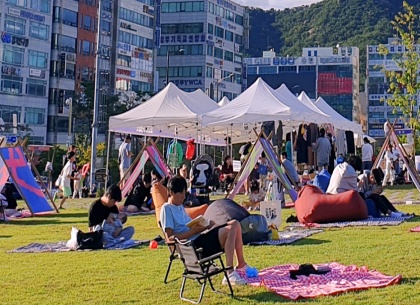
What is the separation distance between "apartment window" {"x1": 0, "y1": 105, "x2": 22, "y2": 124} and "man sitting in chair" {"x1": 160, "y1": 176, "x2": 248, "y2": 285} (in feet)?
172

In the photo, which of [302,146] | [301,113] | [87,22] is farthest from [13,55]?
[301,113]

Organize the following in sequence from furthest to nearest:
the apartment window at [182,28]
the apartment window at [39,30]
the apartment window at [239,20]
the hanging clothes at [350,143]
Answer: the apartment window at [239,20] → the apartment window at [182,28] → the apartment window at [39,30] → the hanging clothes at [350,143]

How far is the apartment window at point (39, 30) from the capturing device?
60.9m

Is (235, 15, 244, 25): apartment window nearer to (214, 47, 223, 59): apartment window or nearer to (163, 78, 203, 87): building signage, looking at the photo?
(214, 47, 223, 59): apartment window

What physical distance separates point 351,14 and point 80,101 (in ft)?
362

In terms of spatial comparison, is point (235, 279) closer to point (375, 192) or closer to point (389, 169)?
point (375, 192)

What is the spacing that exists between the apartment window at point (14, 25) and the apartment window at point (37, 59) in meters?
1.98

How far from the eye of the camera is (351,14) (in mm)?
160750

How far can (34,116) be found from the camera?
61875 millimetres

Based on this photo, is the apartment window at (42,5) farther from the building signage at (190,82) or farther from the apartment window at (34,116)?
the building signage at (190,82)

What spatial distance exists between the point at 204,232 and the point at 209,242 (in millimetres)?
205

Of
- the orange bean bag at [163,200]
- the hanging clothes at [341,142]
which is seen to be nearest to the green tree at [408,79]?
the hanging clothes at [341,142]

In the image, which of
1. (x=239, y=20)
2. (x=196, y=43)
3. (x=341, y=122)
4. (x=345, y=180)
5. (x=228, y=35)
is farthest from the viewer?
(x=239, y=20)

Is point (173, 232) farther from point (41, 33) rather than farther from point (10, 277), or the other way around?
point (41, 33)
